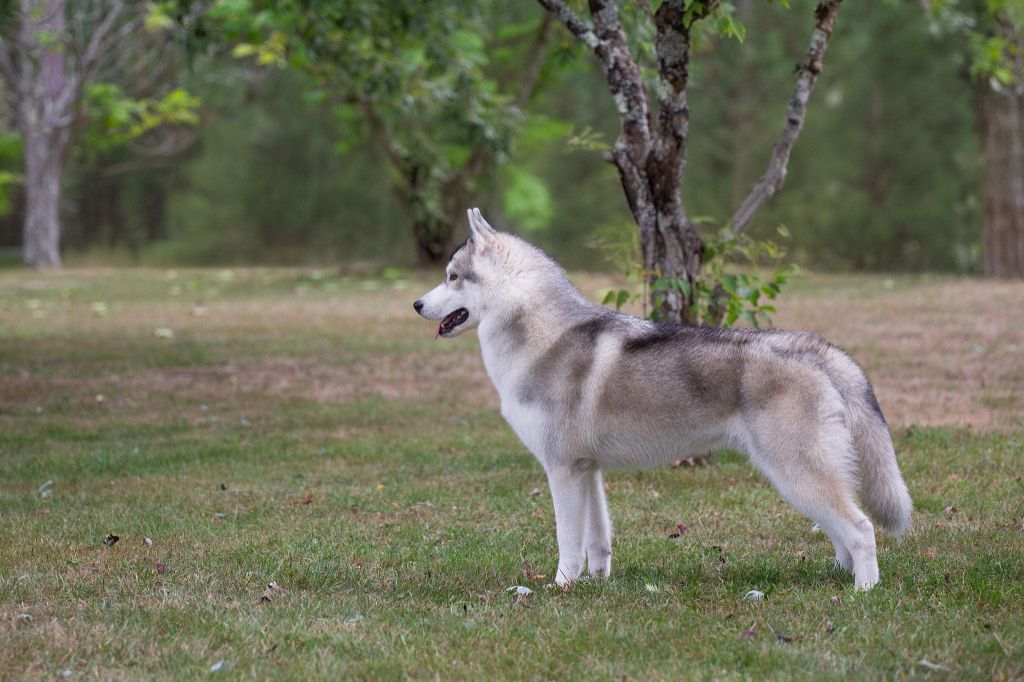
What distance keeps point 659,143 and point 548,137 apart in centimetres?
2180

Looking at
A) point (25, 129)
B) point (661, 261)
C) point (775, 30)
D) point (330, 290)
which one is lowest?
point (330, 290)

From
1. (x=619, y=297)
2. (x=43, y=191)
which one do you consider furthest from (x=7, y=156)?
(x=619, y=297)

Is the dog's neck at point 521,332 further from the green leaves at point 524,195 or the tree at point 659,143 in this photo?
the green leaves at point 524,195

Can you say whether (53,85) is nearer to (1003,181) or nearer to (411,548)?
(1003,181)

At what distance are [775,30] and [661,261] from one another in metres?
25.9

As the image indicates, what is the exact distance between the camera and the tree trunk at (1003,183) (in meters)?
23.4

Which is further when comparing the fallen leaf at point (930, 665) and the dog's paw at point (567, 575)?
the dog's paw at point (567, 575)

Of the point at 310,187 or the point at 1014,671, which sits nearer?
the point at 1014,671

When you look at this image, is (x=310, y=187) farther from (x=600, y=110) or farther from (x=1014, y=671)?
(x=1014, y=671)

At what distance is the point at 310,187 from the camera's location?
4338cm

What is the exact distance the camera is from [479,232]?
19.4 ft

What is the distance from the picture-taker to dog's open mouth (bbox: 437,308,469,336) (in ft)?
19.6

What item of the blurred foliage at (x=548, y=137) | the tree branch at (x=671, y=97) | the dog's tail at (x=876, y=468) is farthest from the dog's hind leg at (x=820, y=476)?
the blurred foliage at (x=548, y=137)

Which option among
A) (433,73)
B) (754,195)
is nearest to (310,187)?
(433,73)
